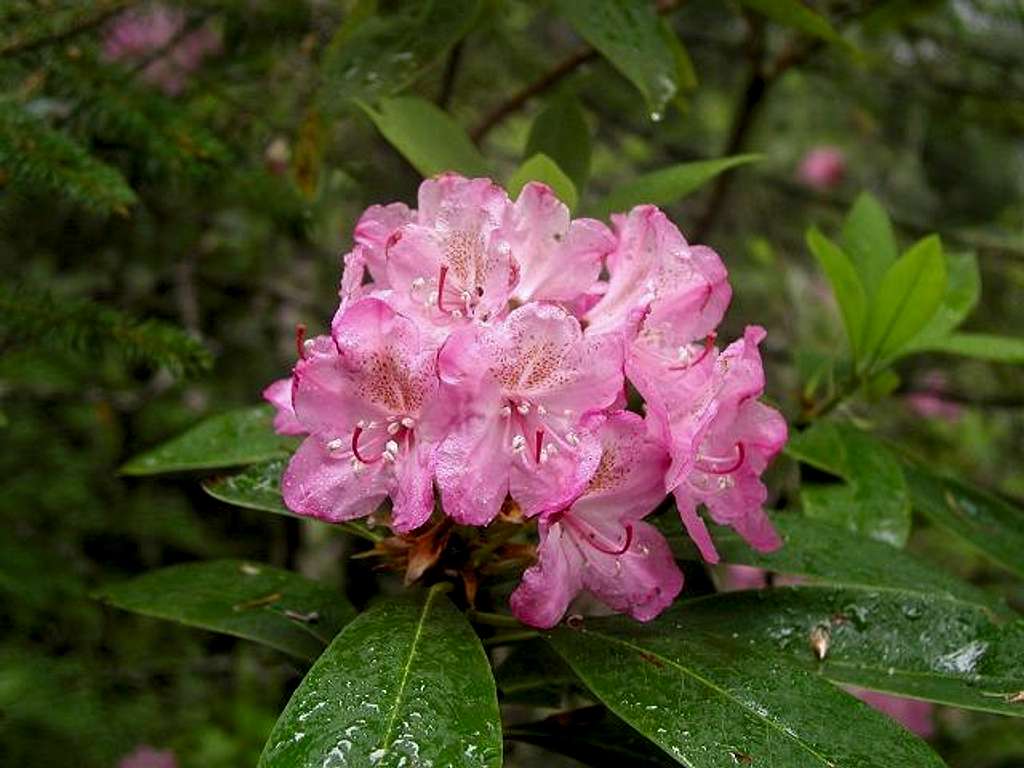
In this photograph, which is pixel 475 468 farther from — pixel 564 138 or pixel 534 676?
pixel 564 138

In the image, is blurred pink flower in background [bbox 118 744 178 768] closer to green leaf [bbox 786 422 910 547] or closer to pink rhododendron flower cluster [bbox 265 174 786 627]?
pink rhododendron flower cluster [bbox 265 174 786 627]

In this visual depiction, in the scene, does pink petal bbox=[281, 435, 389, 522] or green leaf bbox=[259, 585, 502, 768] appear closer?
green leaf bbox=[259, 585, 502, 768]

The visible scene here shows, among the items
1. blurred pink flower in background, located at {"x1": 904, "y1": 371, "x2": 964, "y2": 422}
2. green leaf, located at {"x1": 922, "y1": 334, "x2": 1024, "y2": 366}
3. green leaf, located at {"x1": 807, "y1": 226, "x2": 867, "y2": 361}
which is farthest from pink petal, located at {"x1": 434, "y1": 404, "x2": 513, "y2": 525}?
blurred pink flower in background, located at {"x1": 904, "y1": 371, "x2": 964, "y2": 422}

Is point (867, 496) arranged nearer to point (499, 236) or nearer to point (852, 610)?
point (852, 610)

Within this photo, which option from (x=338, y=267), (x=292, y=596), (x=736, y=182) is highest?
(x=292, y=596)

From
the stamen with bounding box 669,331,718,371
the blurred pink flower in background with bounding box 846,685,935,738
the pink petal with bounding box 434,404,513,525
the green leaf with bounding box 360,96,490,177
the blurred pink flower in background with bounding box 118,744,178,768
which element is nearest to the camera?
the pink petal with bounding box 434,404,513,525

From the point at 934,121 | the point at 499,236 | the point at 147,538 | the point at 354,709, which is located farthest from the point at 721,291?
the point at 934,121

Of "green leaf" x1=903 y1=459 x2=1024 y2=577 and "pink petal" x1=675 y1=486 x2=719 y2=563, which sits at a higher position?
"pink petal" x1=675 y1=486 x2=719 y2=563
